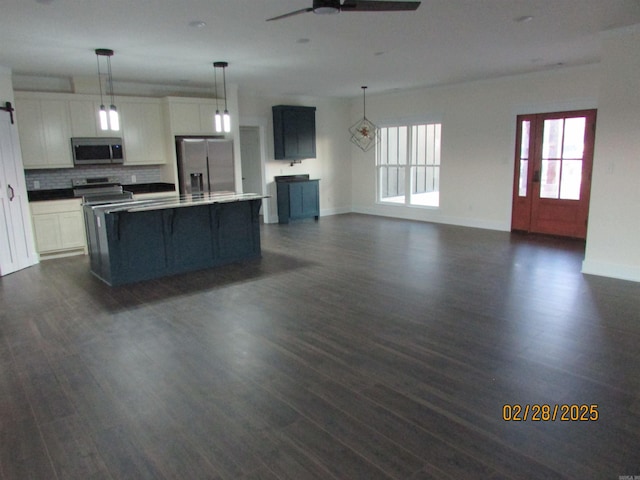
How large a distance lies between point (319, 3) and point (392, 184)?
725 centimetres

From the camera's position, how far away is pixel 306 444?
2.26 meters

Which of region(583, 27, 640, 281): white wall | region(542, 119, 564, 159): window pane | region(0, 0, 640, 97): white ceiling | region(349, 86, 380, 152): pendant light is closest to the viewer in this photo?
region(0, 0, 640, 97): white ceiling

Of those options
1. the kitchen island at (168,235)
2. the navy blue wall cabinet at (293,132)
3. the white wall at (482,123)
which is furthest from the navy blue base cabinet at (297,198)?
the kitchen island at (168,235)

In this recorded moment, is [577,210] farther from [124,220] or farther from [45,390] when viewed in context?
[45,390]

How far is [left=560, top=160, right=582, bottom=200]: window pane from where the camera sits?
6.92m

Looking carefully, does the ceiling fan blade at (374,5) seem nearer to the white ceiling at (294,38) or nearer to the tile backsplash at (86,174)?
the white ceiling at (294,38)

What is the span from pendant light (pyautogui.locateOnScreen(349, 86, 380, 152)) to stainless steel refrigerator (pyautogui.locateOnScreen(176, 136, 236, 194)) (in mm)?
3479

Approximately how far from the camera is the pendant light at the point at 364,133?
392 inches

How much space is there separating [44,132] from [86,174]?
89 centimetres

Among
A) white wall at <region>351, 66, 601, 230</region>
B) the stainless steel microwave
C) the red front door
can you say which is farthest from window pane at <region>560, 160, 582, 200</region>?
the stainless steel microwave

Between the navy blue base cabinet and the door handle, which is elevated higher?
the door handle

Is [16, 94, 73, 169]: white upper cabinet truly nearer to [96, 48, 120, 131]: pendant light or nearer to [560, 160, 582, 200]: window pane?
[96, 48, 120, 131]: pendant light

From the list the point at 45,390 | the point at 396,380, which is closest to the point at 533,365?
the point at 396,380

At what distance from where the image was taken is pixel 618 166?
189 inches
